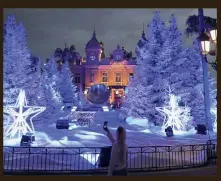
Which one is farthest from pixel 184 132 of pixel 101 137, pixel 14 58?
pixel 14 58

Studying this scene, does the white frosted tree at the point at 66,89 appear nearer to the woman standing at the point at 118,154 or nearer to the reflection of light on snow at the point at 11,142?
the reflection of light on snow at the point at 11,142

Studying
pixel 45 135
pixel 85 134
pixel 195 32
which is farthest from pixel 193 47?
pixel 45 135

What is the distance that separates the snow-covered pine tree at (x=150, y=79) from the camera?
57.8ft

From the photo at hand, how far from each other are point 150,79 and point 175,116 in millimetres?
3766

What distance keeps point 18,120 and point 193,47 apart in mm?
11681

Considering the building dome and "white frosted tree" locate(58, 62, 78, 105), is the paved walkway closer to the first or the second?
"white frosted tree" locate(58, 62, 78, 105)

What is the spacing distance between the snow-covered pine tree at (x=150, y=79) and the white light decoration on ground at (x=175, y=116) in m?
1.48

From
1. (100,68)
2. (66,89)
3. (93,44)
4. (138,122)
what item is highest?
(93,44)

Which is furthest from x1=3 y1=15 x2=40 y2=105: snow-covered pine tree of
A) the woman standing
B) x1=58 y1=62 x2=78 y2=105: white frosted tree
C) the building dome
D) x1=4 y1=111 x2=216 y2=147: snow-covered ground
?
the building dome

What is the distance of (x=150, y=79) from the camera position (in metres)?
18.3

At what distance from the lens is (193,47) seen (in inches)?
758

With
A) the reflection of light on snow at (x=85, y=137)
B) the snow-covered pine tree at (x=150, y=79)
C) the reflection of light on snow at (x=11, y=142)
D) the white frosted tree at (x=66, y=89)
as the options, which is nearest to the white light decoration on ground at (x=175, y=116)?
the snow-covered pine tree at (x=150, y=79)

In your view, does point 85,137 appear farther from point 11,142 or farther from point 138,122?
point 138,122

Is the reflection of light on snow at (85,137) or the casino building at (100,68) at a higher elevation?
the casino building at (100,68)
